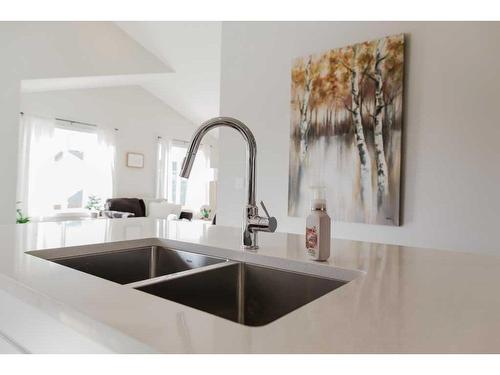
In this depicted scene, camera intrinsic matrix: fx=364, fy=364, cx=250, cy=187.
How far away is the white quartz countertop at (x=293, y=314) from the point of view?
1.42ft

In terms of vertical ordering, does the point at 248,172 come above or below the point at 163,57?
below

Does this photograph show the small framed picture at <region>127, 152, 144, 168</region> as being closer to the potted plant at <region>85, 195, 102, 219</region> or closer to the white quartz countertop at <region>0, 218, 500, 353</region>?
the potted plant at <region>85, 195, 102, 219</region>

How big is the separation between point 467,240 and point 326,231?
1.80m

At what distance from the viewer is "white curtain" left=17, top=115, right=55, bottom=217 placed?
527 centimetres

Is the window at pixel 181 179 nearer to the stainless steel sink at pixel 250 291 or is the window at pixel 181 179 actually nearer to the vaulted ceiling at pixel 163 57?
the vaulted ceiling at pixel 163 57

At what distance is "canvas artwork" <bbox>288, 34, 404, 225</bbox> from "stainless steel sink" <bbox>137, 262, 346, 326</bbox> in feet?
5.78

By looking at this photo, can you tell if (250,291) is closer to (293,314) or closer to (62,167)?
(293,314)

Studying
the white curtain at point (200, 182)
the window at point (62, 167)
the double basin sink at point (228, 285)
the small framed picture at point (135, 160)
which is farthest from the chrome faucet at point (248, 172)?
the white curtain at point (200, 182)

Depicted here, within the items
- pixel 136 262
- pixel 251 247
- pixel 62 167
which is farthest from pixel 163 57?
pixel 251 247

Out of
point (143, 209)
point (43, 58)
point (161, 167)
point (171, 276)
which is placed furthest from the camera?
point (161, 167)

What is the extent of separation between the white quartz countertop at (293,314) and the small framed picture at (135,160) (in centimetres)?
587

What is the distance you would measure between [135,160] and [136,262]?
585 centimetres

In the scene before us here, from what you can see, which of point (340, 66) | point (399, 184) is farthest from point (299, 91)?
point (399, 184)

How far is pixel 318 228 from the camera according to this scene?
Result: 0.89 m
